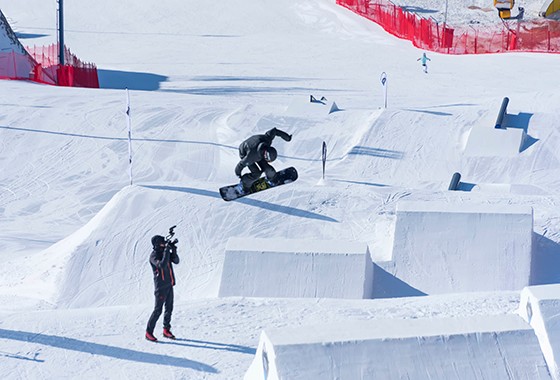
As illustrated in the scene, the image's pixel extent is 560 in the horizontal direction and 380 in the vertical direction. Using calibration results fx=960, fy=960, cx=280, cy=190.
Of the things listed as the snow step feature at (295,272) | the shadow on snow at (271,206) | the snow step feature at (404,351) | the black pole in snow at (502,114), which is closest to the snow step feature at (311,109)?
the black pole in snow at (502,114)

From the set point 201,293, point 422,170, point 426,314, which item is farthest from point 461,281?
point 422,170

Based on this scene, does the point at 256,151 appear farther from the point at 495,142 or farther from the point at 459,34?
the point at 459,34

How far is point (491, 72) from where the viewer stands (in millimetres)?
30125

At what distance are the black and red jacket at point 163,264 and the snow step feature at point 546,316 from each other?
128 inches

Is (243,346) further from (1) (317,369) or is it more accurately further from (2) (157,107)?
(2) (157,107)

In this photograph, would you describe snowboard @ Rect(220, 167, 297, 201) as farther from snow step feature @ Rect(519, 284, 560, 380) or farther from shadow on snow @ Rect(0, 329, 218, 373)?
snow step feature @ Rect(519, 284, 560, 380)

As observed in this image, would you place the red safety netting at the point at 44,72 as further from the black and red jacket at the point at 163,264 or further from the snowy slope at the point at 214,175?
the black and red jacket at the point at 163,264

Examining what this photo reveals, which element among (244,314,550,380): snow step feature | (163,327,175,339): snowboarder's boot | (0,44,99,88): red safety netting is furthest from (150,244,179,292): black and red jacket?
(0,44,99,88): red safety netting

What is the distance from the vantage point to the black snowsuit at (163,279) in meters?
9.14

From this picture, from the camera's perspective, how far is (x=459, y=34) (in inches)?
1494

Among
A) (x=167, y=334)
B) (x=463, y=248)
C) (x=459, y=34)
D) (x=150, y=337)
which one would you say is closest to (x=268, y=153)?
(x=167, y=334)

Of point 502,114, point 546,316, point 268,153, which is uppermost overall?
point 268,153

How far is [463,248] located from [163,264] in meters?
4.64

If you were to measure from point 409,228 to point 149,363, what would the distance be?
481cm
